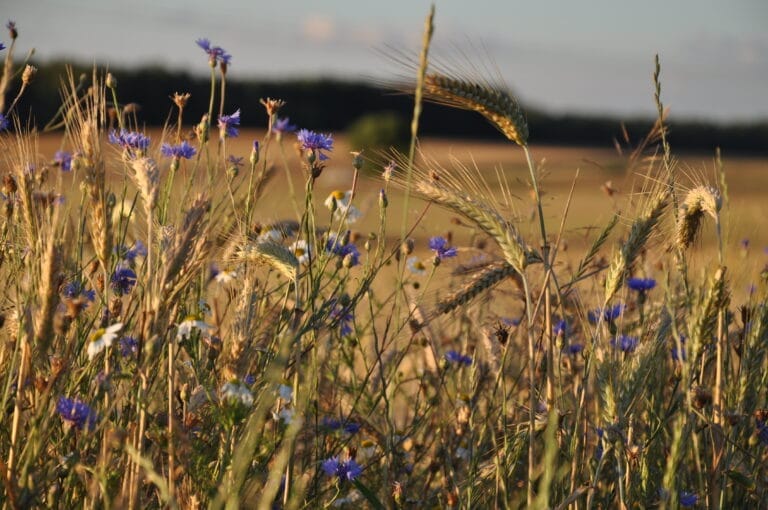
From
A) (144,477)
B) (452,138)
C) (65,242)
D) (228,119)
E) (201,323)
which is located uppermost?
(228,119)

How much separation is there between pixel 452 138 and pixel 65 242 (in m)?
41.7

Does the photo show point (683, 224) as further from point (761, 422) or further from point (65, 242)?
point (65, 242)

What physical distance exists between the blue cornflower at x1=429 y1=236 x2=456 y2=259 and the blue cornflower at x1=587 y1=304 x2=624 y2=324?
0.47 meters

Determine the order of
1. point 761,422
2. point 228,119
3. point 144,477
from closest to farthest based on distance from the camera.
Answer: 1. point 144,477
2. point 761,422
3. point 228,119

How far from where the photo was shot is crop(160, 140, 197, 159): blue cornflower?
8.23 feet

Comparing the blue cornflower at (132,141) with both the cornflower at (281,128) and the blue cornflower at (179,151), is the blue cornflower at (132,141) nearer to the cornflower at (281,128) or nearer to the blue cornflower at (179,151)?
the blue cornflower at (179,151)

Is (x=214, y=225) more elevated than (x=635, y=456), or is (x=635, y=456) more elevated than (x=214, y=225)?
(x=214, y=225)

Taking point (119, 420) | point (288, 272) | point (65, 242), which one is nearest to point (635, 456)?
point (288, 272)

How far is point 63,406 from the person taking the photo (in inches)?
70.4

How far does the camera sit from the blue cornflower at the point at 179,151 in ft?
8.23

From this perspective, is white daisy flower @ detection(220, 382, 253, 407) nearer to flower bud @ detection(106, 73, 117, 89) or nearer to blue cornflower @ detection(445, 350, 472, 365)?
flower bud @ detection(106, 73, 117, 89)

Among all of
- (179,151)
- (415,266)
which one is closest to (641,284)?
(415,266)

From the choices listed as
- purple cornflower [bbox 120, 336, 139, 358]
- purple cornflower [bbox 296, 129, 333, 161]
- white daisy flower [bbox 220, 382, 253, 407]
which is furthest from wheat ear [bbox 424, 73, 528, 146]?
purple cornflower [bbox 120, 336, 139, 358]

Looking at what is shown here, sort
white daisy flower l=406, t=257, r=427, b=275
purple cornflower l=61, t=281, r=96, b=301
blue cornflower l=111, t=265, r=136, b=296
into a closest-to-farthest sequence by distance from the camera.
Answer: purple cornflower l=61, t=281, r=96, b=301, blue cornflower l=111, t=265, r=136, b=296, white daisy flower l=406, t=257, r=427, b=275
